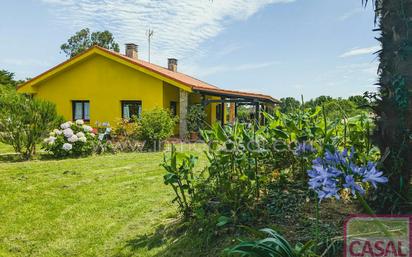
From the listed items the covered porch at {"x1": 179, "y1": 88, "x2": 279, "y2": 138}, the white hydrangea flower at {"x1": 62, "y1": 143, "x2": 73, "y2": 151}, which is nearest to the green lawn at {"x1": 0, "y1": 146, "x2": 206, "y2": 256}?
the white hydrangea flower at {"x1": 62, "y1": 143, "x2": 73, "y2": 151}

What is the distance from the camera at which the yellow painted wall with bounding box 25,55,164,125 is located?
663 inches

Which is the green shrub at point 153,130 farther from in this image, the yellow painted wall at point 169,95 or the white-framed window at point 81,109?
the white-framed window at point 81,109

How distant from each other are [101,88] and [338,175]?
17.7 meters

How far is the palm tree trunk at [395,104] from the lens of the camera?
2.23m

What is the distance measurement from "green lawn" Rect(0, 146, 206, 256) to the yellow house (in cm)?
955

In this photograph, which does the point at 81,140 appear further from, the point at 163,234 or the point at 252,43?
the point at 163,234

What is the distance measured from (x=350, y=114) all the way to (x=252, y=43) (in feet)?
30.3

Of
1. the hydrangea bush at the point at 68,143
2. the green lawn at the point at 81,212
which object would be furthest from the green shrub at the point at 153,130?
the green lawn at the point at 81,212

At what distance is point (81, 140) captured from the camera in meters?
10.6

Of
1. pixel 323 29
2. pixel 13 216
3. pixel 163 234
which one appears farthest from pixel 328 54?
pixel 13 216

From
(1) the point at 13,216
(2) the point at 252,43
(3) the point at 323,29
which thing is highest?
(2) the point at 252,43

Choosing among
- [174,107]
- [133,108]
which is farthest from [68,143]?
[174,107]

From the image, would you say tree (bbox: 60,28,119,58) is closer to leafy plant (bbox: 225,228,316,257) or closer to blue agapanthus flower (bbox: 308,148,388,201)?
leafy plant (bbox: 225,228,316,257)

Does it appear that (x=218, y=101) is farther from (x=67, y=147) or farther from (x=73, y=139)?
(x=67, y=147)
